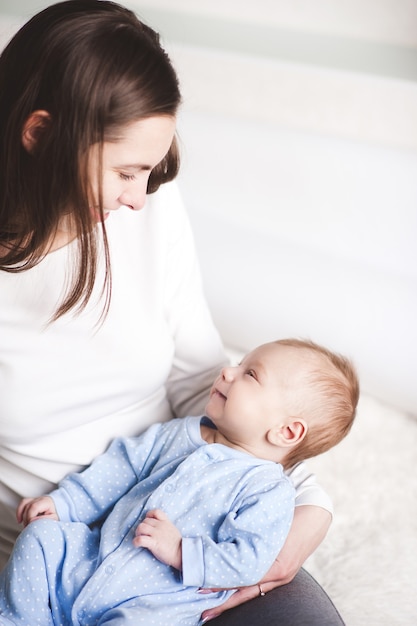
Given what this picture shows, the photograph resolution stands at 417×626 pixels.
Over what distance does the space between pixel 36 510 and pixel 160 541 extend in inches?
9.7

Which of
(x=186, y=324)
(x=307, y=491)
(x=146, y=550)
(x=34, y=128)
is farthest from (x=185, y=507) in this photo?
(x=34, y=128)

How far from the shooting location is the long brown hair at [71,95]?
110 centimetres

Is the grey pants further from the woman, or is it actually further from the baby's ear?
the baby's ear

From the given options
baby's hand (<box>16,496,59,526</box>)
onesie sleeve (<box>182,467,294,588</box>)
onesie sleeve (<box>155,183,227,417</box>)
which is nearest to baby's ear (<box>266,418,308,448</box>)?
onesie sleeve (<box>182,467,294,588</box>)

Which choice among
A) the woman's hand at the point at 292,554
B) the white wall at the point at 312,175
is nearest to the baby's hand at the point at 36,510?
the woman's hand at the point at 292,554

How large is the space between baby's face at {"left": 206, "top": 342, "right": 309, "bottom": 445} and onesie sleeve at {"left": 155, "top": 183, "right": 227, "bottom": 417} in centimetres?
13

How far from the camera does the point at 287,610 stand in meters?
1.23

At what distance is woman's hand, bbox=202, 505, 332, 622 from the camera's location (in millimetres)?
A: 1265

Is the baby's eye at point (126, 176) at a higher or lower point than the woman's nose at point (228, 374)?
higher

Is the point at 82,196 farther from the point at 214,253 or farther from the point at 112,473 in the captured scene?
the point at 214,253

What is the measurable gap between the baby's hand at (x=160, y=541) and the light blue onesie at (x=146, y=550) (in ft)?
0.06

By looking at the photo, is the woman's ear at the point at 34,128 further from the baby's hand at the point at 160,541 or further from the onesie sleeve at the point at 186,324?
the baby's hand at the point at 160,541

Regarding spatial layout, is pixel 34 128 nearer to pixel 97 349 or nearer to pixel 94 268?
pixel 94 268

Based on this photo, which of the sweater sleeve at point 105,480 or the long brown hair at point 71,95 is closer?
the long brown hair at point 71,95
